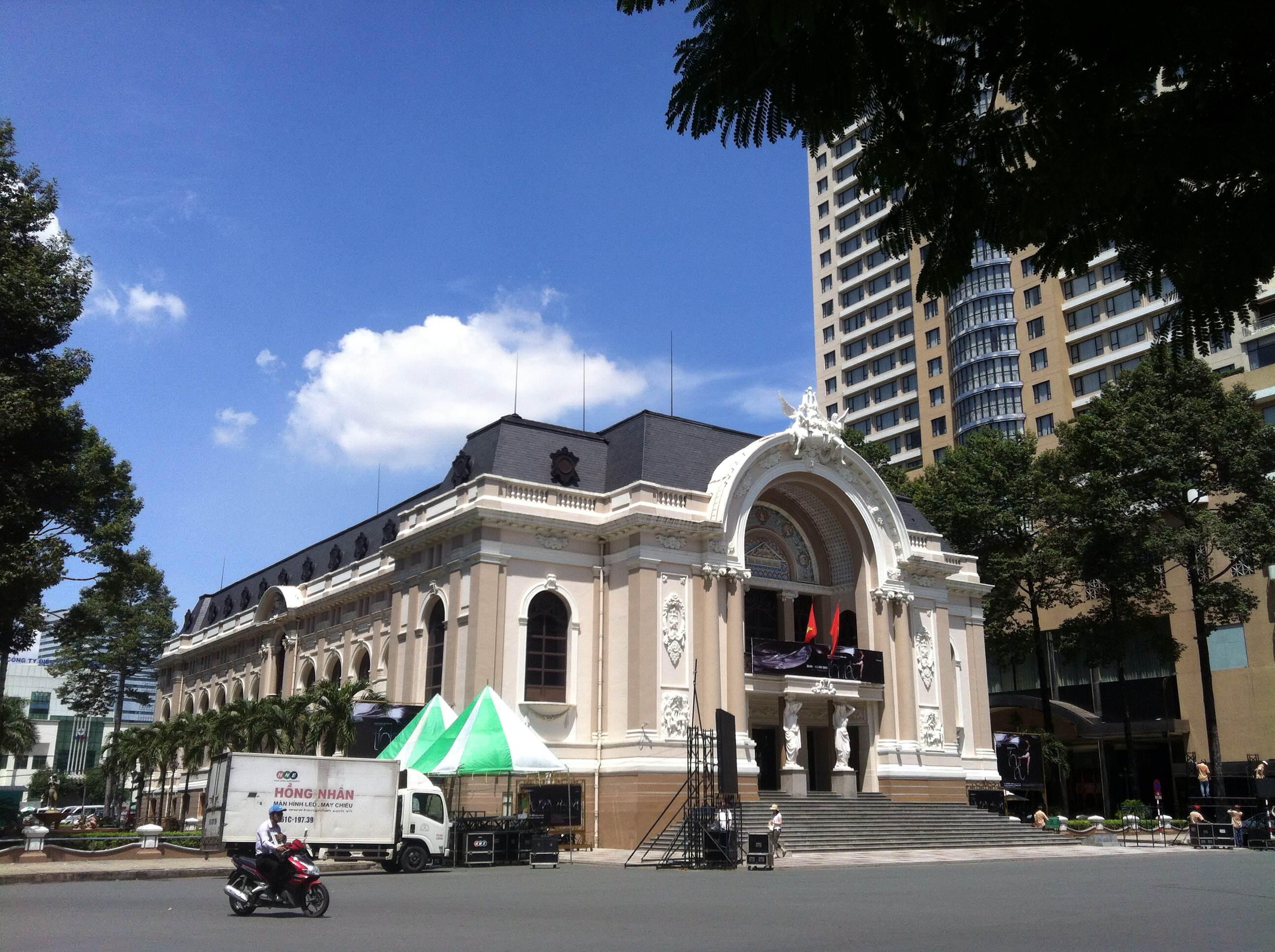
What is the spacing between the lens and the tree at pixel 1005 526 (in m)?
54.0

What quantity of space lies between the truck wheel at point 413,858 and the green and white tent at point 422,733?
329 centimetres

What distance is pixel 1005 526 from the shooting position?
5600 cm

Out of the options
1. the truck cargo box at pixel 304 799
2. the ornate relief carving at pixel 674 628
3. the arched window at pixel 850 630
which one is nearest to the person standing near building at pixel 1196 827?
the arched window at pixel 850 630

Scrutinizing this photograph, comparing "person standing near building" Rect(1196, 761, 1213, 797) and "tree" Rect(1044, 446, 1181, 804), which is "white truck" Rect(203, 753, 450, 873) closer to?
"person standing near building" Rect(1196, 761, 1213, 797)

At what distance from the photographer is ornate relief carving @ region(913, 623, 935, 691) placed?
44.0m

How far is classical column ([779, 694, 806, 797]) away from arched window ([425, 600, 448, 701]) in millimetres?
12088

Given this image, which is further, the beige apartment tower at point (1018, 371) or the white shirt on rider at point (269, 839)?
the beige apartment tower at point (1018, 371)

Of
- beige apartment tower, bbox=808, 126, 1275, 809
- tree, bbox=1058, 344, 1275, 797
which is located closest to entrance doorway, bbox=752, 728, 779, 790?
beige apartment tower, bbox=808, 126, 1275, 809

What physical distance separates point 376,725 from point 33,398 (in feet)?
44.6

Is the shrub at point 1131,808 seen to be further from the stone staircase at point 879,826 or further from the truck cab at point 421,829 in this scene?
the truck cab at point 421,829

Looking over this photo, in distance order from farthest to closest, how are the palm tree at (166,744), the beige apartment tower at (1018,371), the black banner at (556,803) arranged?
the beige apartment tower at (1018,371), the palm tree at (166,744), the black banner at (556,803)

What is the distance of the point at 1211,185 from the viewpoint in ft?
18.5

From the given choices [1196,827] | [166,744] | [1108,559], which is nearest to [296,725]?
[166,744]

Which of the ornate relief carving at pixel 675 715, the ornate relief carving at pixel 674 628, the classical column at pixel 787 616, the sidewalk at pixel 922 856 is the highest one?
the classical column at pixel 787 616
